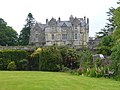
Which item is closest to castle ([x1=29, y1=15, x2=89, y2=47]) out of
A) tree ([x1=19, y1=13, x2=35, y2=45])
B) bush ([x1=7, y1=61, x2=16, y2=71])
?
tree ([x1=19, y1=13, x2=35, y2=45])

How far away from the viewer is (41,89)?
1631 cm

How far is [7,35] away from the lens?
87.1m

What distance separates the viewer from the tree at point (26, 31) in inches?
3607

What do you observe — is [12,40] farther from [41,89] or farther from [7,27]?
[41,89]

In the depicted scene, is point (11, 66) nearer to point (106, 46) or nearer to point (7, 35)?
point (106, 46)

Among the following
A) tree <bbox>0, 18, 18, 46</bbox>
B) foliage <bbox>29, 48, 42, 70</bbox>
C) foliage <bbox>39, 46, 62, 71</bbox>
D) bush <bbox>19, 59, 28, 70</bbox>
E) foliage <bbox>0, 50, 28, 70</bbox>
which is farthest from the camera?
tree <bbox>0, 18, 18, 46</bbox>

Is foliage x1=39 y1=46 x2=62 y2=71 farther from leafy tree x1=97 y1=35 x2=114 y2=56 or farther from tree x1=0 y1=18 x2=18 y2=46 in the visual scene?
tree x1=0 y1=18 x2=18 y2=46

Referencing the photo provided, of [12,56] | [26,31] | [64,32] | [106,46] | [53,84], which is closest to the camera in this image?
[53,84]

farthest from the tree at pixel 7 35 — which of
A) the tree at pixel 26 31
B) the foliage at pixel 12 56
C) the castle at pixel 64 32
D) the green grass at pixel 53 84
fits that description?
the green grass at pixel 53 84

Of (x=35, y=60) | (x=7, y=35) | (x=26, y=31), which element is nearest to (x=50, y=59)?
(x=35, y=60)

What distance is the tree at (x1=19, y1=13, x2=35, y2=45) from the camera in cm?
9161

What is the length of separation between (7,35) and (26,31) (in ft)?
27.0

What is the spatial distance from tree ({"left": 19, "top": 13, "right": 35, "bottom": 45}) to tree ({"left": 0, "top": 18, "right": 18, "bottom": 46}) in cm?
156

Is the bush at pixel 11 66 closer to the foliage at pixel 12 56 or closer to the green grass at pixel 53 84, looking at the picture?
the foliage at pixel 12 56
